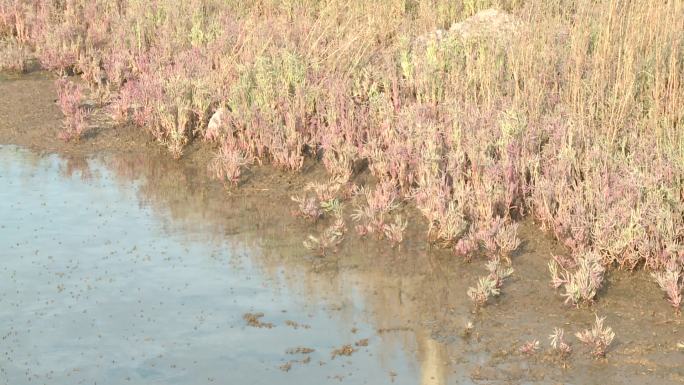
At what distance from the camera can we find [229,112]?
9.40m

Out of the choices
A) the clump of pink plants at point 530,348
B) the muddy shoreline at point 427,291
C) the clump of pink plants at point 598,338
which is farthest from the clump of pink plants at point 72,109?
the clump of pink plants at point 598,338

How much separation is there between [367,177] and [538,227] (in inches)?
68.1

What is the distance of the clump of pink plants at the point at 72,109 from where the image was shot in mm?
10109

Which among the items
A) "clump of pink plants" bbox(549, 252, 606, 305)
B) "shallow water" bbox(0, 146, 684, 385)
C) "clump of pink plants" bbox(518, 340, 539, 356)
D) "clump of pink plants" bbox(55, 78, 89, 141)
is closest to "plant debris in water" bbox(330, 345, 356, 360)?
"shallow water" bbox(0, 146, 684, 385)

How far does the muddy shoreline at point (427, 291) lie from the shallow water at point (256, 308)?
13 millimetres

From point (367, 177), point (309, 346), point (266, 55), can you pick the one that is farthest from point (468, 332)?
point (266, 55)

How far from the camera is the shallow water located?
549cm

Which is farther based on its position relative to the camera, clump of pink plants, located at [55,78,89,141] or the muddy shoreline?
clump of pink plants, located at [55,78,89,141]

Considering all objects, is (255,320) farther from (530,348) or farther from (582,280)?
(582,280)

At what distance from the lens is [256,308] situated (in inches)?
247

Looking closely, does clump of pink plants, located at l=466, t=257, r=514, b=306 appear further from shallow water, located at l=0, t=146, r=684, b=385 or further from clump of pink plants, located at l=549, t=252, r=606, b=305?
clump of pink plants, located at l=549, t=252, r=606, b=305

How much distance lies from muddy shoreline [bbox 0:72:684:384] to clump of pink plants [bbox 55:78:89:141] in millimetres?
652

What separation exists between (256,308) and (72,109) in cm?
512

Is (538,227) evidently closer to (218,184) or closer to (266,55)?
(218,184)
